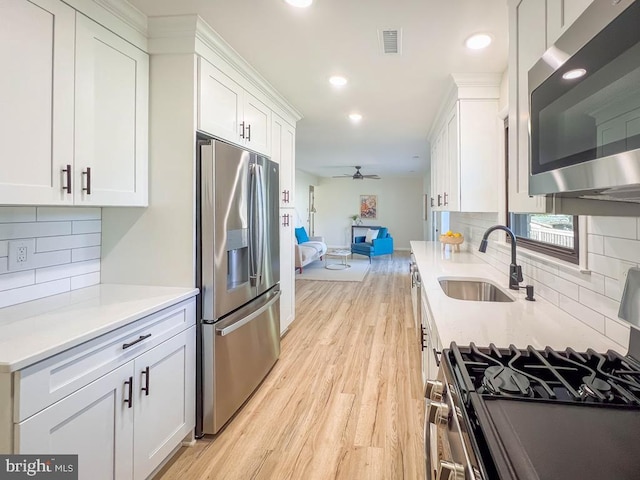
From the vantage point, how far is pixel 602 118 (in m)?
0.71

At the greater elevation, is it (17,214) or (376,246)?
(17,214)

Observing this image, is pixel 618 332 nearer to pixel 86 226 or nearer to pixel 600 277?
pixel 600 277

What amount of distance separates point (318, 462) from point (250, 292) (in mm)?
1106

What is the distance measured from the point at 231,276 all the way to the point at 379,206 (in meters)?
9.98

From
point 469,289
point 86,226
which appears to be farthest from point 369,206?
point 86,226

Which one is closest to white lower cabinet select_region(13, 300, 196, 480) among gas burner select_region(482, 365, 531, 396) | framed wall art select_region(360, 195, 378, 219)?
gas burner select_region(482, 365, 531, 396)

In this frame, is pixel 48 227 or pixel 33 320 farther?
pixel 48 227

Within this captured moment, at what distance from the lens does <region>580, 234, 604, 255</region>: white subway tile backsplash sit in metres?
1.33

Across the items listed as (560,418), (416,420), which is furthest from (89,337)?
(416,420)

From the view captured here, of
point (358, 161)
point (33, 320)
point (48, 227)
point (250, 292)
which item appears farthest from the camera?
point (358, 161)

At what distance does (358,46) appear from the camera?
226cm

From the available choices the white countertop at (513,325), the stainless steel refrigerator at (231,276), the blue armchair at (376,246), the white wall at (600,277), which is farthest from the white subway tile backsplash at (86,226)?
the blue armchair at (376,246)

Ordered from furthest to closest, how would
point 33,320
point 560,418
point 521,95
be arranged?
point 33,320
point 521,95
point 560,418

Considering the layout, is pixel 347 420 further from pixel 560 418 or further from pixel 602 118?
pixel 602 118
